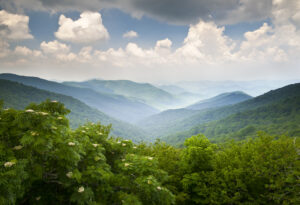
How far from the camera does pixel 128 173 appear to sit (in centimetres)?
1030

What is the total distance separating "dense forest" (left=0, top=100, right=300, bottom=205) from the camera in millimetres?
6758

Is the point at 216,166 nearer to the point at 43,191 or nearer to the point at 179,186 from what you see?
the point at 179,186

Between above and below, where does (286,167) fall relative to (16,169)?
below

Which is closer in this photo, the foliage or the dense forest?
the foliage

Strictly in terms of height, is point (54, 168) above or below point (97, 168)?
below

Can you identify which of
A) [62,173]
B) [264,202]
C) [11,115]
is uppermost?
[11,115]

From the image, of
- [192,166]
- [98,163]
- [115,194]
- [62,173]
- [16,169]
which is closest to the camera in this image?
[16,169]

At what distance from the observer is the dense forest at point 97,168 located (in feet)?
22.2

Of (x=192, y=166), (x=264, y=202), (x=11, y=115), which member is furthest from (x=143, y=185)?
(x=264, y=202)

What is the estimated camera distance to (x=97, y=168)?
28.1 ft

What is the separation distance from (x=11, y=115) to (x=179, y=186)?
52.0 feet

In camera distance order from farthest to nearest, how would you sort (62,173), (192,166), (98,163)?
(192,166), (98,163), (62,173)

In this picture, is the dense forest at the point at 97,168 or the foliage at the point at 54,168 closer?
the foliage at the point at 54,168

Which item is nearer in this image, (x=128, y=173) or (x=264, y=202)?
(x=128, y=173)
